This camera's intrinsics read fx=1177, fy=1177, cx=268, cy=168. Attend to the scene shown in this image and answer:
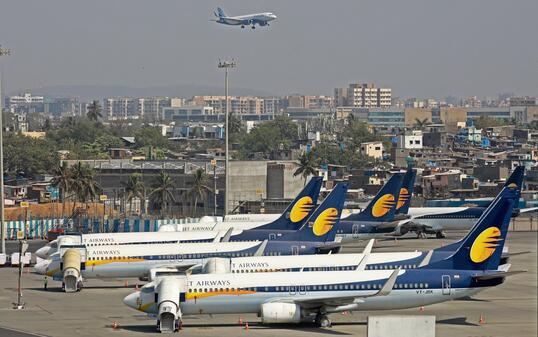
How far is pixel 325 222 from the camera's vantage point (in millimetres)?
83188

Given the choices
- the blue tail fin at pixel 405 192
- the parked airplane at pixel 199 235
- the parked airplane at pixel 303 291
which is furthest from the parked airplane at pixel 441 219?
the parked airplane at pixel 303 291

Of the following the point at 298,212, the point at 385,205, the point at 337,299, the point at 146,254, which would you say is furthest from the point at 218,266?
the point at 385,205

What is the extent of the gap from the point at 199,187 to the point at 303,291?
95.0 metres

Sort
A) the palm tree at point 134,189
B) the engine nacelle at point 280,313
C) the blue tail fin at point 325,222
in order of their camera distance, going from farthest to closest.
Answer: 1. the palm tree at point 134,189
2. the blue tail fin at point 325,222
3. the engine nacelle at point 280,313

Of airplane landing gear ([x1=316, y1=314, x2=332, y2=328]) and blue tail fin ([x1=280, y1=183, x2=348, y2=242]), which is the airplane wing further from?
blue tail fin ([x1=280, y1=183, x2=348, y2=242])

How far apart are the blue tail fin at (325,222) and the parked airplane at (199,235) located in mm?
6058

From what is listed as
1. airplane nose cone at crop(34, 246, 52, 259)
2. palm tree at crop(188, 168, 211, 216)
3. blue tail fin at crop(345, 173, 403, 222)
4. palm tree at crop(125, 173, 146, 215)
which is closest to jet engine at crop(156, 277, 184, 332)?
airplane nose cone at crop(34, 246, 52, 259)

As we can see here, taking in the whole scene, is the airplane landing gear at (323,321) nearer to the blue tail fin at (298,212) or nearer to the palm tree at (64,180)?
the blue tail fin at (298,212)

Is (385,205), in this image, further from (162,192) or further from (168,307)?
(162,192)

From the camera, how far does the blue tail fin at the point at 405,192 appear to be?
113 m

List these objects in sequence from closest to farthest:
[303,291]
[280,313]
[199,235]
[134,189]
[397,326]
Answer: [397,326] → [280,313] → [303,291] → [199,235] → [134,189]

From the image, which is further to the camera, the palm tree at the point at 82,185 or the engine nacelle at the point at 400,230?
the palm tree at the point at 82,185

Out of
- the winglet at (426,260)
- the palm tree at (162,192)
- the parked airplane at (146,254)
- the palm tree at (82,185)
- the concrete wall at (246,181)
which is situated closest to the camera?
the winglet at (426,260)

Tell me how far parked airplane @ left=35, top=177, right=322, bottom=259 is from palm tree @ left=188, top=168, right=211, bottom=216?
55.0 metres
